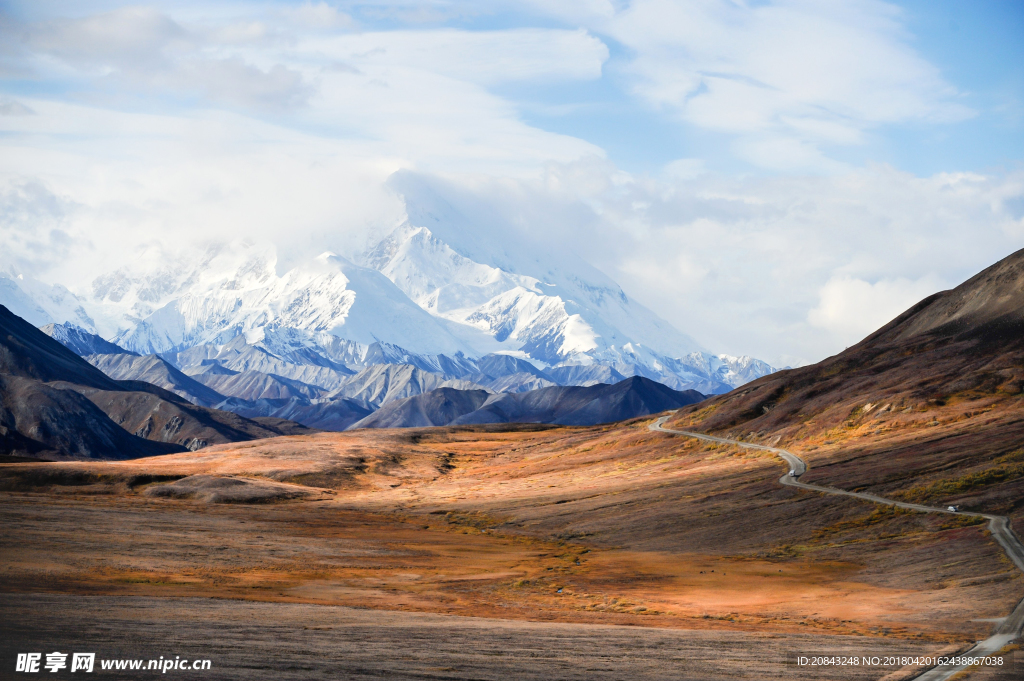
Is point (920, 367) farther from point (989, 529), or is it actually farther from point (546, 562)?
point (546, 562)

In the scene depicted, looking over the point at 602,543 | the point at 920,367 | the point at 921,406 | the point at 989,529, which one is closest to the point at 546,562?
the point at 602,543

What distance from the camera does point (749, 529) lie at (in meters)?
76.1

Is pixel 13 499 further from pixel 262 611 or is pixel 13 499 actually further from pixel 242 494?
pixel 262 611

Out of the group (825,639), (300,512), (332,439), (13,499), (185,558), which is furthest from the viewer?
(332,439)

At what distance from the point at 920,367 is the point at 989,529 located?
3017 inches

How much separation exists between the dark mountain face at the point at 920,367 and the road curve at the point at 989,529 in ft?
48.4

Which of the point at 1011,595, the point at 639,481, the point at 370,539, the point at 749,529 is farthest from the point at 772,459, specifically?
the point at 1011,595

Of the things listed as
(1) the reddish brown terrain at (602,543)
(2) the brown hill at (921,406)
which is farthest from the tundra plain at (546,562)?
(2) the brown hill at (921,406)

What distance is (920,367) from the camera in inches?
5103

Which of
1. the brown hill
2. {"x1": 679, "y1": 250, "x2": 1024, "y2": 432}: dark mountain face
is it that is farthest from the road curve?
{"x1": 679, "y1": 250, "x2": 1024, "y2": 432}: dark mountain face

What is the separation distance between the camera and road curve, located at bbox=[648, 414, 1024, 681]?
1102 inches

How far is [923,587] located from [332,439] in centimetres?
15641

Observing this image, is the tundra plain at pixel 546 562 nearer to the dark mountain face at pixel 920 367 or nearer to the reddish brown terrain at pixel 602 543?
the reddish brown terrain at pixel 602 543

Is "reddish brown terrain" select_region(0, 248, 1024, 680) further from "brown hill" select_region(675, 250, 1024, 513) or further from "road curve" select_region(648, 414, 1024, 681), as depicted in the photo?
"road curve" select_region(648, 414, 1024, 681)
